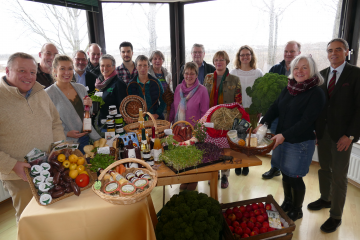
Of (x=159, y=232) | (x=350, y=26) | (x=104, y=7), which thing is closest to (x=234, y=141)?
(x=159, y=232)

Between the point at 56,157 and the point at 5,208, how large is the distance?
2.05 metres

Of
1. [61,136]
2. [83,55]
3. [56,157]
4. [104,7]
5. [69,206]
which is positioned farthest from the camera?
[104,7]

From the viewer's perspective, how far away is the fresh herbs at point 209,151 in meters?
2.03

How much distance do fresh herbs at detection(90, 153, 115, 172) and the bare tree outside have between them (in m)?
2.70

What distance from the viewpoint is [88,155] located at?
1.95m

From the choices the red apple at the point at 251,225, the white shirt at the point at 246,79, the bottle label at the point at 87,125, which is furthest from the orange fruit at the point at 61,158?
the white shirt at the point at 246,79

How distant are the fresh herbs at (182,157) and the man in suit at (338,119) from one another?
1337 millimetres

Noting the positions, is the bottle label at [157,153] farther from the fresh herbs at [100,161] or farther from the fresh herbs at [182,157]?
the fresh herbs at [100,161]

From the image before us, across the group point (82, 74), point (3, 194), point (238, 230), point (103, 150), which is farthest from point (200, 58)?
point (3, 194)

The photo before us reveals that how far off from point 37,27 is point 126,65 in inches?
57.0

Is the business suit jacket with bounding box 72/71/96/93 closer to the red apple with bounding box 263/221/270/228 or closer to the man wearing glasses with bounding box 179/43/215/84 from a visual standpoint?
the man wearing glasses with bounding box 179/43/215/84

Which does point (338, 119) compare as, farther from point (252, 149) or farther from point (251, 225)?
point (251, 225)

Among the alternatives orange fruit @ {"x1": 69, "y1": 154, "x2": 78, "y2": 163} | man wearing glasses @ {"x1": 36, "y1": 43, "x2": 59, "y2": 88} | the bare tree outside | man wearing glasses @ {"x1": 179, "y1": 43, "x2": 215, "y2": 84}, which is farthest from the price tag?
the bare tree outside

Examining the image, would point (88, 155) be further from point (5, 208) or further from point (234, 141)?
point (5, 208)
